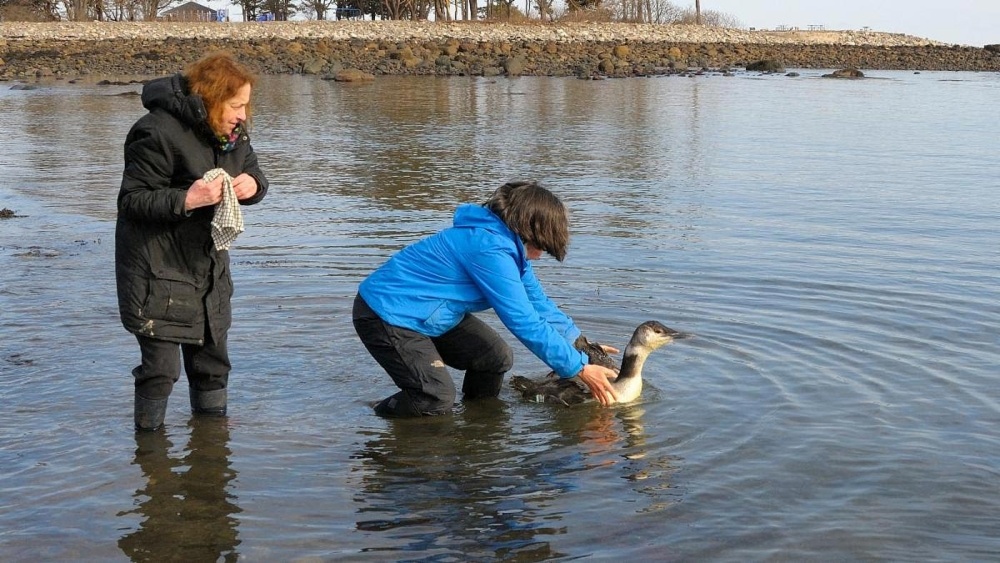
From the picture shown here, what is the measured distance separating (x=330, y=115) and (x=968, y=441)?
2416 centimetres

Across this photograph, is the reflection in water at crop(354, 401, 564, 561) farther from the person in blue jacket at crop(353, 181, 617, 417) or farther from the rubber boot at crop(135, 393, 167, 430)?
the rubber boot at crop(135, 393, 167, 430)

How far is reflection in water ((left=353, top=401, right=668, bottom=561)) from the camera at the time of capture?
5.11m

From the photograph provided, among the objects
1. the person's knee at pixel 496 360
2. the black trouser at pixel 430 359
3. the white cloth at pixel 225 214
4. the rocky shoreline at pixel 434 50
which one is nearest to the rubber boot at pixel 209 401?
the black trouser at pixel 430 359

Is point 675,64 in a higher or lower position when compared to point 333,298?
higher

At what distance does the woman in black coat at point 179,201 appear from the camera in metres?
5.47

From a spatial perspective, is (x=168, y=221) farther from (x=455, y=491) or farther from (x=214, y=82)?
(x=455, y=491)

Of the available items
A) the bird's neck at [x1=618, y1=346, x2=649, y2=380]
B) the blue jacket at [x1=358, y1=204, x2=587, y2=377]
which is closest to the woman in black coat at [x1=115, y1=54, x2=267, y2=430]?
the blue jacket at [x1=358, y1=204, x2=587, y2=377]

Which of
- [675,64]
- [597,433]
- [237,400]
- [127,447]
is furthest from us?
[675,64]

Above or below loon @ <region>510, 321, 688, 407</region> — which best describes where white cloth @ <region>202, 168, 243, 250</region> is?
above

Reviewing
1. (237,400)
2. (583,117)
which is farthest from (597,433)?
(583,117)

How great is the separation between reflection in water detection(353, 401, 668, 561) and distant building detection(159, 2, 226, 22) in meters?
87.3

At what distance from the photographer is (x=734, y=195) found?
605 inches

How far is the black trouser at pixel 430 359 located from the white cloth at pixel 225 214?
1100 millimetres

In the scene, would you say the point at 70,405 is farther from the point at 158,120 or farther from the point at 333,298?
the point at 333,298
